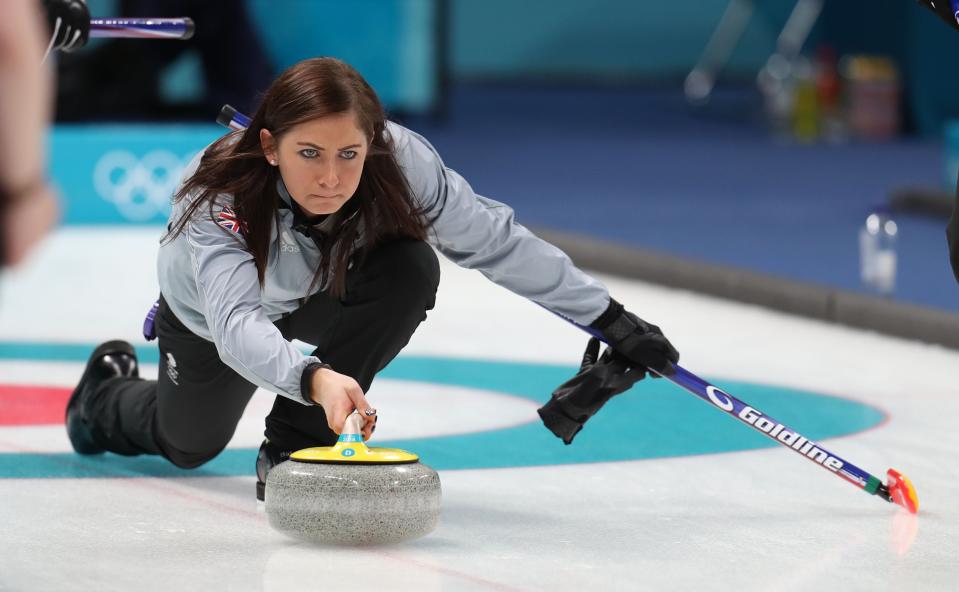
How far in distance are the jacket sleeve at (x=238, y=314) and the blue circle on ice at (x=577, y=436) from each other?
2.17 ft

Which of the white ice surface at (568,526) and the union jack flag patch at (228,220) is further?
the union jack flag patch at (228,220)

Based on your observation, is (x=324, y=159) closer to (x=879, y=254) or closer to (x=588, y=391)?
(x=588, y=391)

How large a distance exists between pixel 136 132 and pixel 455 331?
268 centimetres

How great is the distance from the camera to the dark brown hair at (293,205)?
2506 mm

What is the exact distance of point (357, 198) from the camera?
269cm

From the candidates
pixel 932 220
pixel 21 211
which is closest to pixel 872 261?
pixel 932 220

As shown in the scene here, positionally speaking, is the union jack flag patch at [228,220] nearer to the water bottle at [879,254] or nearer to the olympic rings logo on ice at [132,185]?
the water bottle at [879,254]

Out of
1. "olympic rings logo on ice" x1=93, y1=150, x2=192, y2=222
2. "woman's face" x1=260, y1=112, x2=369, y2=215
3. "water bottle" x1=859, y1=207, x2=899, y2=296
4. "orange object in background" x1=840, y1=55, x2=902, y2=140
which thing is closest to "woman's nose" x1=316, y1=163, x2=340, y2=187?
"woman's face" x1=260, y1=112, x2=369, y2=215

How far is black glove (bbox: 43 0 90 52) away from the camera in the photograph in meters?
2.80

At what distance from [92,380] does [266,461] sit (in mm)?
584

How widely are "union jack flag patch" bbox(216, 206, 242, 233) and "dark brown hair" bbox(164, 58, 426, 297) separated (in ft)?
A: 0.03

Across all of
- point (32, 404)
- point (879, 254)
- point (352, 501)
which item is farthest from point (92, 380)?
point (879, 254)

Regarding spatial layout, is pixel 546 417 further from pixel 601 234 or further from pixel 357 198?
pixel 601 234

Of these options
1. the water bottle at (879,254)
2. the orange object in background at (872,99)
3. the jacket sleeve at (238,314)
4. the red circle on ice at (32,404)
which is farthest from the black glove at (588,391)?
the orange object in background at (872,99)
